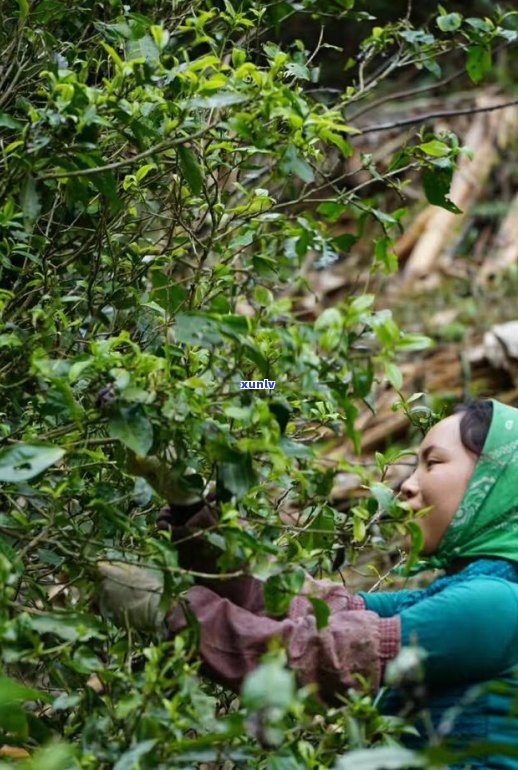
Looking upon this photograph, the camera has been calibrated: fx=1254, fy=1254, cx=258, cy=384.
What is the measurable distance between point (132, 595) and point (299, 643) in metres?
0.28

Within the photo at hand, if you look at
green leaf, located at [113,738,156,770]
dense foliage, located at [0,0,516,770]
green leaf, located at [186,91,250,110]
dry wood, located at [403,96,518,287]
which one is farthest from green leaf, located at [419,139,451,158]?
dry wood, located at [403,96,518,287]

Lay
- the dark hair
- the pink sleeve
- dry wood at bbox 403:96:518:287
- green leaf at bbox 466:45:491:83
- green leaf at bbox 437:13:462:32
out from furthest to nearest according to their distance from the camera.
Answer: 1. dry wood at bbox 403:96:518:287
2. green leaf at bbox 466:45:491:83
3. green leaf at bbox 437:13:462:32
4. the dark hair
5. the pink sleeve

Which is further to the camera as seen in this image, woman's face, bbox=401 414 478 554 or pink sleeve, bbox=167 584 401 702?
woman's face, bbox=401 414 478 554

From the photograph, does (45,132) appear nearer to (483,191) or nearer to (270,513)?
(270,513)

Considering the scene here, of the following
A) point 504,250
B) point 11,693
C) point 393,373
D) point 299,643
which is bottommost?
point 504,250

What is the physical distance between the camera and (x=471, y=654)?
6.61 feet

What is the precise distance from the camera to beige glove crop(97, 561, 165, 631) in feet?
6.50

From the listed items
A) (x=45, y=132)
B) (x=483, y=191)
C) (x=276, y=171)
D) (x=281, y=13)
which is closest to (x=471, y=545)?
(x=276, y=171)

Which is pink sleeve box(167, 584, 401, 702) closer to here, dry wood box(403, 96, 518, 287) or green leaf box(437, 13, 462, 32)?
green leaf box(437, 13, 462, 32)

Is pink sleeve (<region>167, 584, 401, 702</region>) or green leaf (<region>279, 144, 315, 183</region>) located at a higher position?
green leaf (<region>279, 144, 315, 183</region>)

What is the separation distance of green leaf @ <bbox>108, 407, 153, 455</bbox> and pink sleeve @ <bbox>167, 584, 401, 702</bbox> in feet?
1.04

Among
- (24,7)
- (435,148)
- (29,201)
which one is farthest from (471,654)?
(24,7)

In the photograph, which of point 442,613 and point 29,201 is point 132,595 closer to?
point 442,613

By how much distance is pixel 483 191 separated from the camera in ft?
25.9
